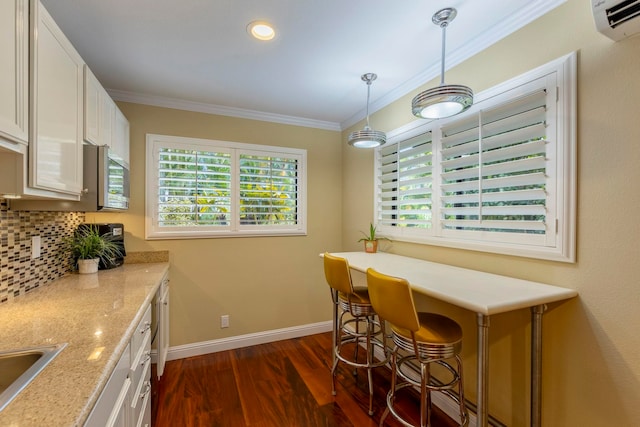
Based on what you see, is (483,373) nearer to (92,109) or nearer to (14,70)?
(14,70)

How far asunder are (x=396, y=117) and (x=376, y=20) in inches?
41.4

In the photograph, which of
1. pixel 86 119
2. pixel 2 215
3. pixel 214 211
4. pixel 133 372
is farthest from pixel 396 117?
pixel 2 215

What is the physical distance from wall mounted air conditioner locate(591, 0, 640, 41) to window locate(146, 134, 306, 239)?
2.55 metres

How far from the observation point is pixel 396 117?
2.63 metres

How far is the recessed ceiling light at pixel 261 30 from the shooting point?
5.63ft

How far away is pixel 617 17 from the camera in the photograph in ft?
3.72

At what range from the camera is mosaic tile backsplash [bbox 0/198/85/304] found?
1501 mm

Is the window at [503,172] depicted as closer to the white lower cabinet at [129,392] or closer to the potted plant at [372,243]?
the potted plant at [372,243]

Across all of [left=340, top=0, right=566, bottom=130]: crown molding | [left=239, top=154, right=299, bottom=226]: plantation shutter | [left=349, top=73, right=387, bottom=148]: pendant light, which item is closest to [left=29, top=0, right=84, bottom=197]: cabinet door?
[left=239, top=154, right=299, bottom=226]: plantation shutter

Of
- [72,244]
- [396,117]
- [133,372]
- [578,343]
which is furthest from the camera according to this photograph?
[396,117]

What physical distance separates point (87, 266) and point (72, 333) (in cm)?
127

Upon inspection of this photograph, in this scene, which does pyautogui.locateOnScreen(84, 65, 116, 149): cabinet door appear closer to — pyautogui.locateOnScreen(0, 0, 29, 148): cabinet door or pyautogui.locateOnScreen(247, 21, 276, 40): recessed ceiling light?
pyautogui.locateOnScreen(0, 0, 29, 148): cabinet door

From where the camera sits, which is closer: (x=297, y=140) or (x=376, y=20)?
(x=376, y=20)

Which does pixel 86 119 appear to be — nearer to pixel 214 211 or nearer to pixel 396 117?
pixel 214 211
